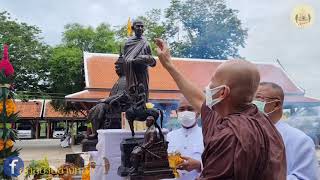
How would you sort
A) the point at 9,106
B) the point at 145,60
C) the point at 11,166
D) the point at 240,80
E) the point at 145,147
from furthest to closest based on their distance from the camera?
the point at 9,106
the point at 11,166
the point at 145,60
the point at 145,147
the point at 240,80

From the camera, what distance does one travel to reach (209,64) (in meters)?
17.2

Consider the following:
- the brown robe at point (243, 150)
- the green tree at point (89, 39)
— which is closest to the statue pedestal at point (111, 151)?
the brown robe at point (243, 150)

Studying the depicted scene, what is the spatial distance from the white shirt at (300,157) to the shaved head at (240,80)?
3.00 ft

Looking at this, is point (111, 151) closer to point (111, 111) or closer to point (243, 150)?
point (111, 111)

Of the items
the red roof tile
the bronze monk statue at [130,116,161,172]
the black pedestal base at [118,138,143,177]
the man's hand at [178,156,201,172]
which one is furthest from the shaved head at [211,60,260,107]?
the red roof tile

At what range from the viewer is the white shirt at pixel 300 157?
84.3 inches

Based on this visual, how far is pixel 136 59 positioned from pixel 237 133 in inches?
137

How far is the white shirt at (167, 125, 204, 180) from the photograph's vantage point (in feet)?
11.4

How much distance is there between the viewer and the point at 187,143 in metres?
3.58

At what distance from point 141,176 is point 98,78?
39.4 ft

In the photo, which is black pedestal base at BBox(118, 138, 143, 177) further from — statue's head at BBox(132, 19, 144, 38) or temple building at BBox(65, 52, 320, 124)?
temple building at BBox(65, 52, 320, 124)

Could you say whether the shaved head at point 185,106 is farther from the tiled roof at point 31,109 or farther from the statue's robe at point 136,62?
the tiled roof at point 31,109

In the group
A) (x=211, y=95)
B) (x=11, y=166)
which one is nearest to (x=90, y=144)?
(x=11, y=166)

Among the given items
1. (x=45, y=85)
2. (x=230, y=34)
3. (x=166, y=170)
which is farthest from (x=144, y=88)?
(x=45, y=85)
